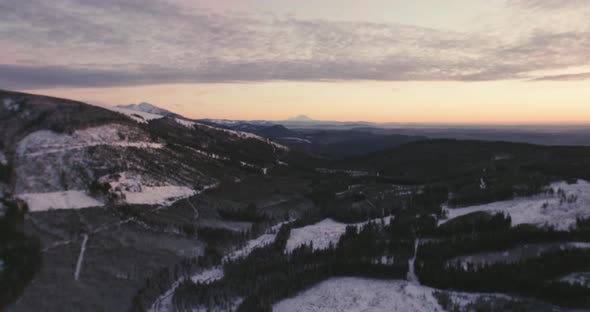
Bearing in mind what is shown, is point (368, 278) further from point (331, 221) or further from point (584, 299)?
point (331, 221)

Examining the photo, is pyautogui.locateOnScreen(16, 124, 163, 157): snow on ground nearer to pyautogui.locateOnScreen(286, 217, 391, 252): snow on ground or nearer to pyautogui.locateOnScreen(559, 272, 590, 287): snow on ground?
pyautogui.locateOnScreen(286, 217, 391, 252): snow on ground

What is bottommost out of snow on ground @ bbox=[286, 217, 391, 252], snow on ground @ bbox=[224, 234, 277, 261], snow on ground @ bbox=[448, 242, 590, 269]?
snow on ground @ bbox=[224, 234, 277, 261]

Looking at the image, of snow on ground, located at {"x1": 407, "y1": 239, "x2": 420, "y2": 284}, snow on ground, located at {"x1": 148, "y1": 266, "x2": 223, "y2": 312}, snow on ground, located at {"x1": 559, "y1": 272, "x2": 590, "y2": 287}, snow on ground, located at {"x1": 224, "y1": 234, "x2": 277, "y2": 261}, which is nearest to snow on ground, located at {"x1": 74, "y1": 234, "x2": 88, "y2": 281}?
snow on ground, located at {"x1": 148, "y1": 266, "x2": 223, "y2": 312}

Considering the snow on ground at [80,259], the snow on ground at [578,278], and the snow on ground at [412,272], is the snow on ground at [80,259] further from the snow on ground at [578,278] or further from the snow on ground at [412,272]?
the snow on ground at [578,278]

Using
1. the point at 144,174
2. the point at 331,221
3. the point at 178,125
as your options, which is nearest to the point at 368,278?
the point at 331,221

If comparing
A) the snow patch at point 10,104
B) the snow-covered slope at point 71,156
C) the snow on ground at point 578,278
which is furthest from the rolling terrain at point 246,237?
the snow patch at point 10,104
